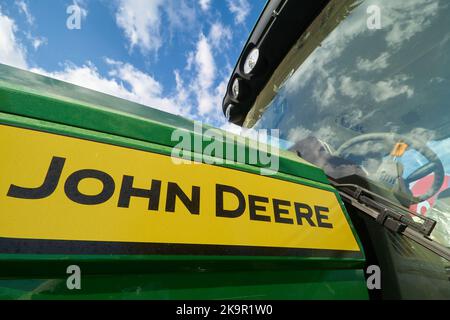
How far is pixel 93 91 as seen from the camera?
1.07m

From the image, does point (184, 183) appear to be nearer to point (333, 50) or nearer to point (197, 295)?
point (197, 295)

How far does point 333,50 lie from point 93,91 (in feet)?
4.27

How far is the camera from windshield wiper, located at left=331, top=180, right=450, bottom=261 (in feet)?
2.64

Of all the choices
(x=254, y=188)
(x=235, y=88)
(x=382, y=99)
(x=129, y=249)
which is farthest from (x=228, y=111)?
(x=129, y=249)

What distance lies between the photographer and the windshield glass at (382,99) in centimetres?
103

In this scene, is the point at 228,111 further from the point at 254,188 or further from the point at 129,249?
the point at 129,249

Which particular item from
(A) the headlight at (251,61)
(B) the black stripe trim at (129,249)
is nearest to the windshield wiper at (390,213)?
(B) the black stripe trim at (129,249)

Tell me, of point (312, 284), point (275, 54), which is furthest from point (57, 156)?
point (275, 54)

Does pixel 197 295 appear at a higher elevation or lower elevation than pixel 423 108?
lower

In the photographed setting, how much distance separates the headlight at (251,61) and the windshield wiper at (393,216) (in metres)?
0.97

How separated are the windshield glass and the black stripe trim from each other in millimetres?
682

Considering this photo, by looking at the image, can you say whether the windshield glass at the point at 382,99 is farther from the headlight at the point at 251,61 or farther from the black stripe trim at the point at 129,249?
the black stripe trim at the point at 129,249

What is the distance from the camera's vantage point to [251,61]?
1.69 m

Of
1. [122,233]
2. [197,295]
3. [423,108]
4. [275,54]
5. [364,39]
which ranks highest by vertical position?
[275,54]
